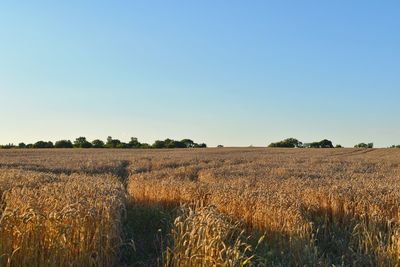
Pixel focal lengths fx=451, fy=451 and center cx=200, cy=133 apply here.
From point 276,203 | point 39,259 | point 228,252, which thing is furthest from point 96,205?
point 276,203

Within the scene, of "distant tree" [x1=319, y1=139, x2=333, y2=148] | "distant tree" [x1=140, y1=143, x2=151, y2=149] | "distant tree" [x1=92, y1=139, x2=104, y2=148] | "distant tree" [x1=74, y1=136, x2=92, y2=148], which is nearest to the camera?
"distant tree" [x1=74, y1=136, x2=92, y2=148]

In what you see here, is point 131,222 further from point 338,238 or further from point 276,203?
point 338,238

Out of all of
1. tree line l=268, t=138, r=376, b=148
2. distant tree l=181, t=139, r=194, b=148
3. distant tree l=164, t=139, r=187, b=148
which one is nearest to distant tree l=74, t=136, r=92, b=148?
distant tree l=164, t=139, r=187, b=148

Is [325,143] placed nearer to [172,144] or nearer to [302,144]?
[302,144]

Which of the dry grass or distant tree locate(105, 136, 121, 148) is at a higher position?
distant tree locate(105, 136, 121, 148)

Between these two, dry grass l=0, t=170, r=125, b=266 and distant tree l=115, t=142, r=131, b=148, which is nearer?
dry grass l=0, t=170, r=125, b=266

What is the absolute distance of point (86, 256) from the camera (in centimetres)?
560

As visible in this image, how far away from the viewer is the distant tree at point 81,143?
74688 millimetres

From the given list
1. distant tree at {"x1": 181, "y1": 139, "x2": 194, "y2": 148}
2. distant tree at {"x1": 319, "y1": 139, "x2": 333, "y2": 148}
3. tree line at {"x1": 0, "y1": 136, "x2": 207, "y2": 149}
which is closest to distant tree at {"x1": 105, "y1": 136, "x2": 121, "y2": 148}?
tree line at {"x1": 0, "y1": 136, "x2": 207, "y2": 149}

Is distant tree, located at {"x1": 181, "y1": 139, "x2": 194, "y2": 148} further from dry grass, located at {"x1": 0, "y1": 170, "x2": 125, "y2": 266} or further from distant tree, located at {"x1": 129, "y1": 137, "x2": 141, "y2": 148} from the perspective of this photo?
dry grass, located at {"x1": 0, "y1": 170, "x2": 125, "y2": 266}

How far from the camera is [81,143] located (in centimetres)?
7494

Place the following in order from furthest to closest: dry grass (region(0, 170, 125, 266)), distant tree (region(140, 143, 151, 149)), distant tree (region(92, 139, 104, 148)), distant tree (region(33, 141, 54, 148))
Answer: distant tree (region(140, 143, 151, 149)), distant tree (region(92, 139, 104, 148)), distant tree (region(33, 141, 54, 148)), dry grass (region(0, 170, 125, 266))

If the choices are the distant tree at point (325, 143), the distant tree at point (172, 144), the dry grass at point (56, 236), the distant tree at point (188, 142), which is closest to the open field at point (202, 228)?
the dry grass at point (56, 236)

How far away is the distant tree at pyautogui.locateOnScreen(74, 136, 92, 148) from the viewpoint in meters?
74.7
